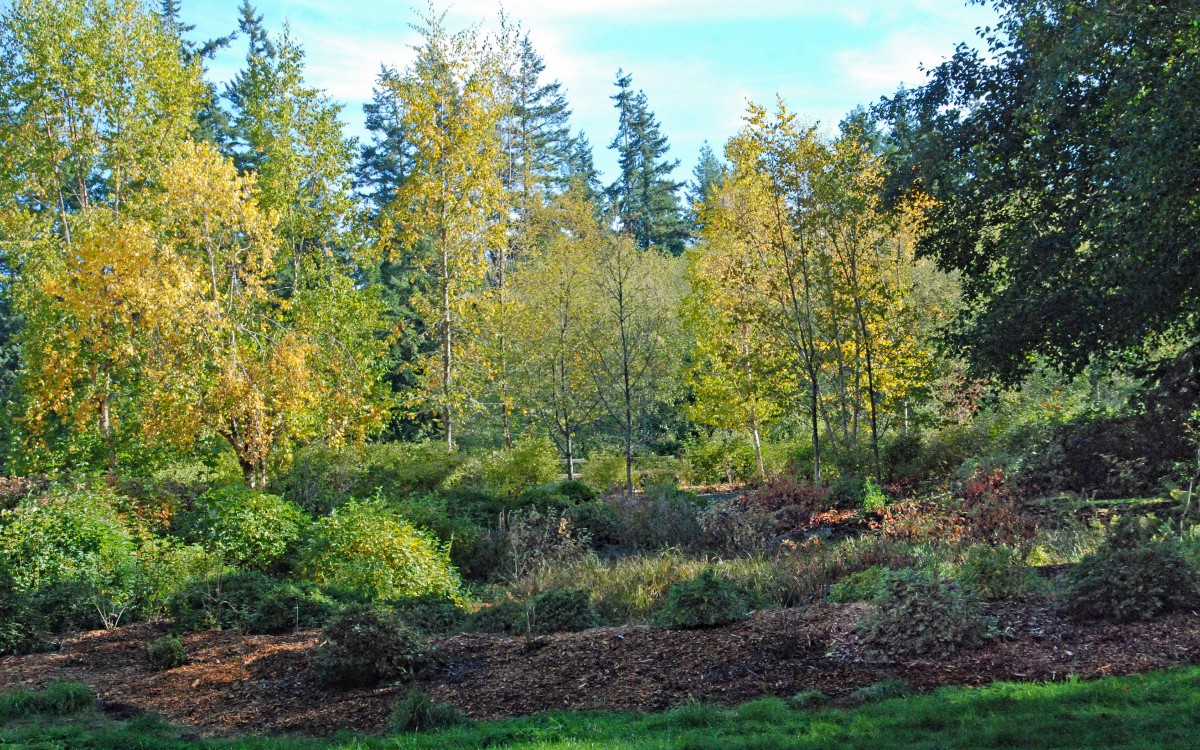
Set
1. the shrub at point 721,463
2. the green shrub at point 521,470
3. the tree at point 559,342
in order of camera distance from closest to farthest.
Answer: the green shrub at point 521,470 → the tree at point 559,342 → the shrub at point 721,463

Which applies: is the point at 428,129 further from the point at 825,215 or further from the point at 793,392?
the point at 793,392

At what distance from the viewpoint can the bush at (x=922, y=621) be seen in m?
5.55

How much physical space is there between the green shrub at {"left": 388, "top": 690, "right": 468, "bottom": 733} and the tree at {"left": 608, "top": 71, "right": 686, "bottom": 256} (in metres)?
45.9

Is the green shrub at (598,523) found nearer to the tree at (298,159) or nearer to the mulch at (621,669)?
the mulch at (621,669)

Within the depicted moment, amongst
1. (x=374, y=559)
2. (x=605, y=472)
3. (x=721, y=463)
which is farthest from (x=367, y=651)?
(x=721, y=463)

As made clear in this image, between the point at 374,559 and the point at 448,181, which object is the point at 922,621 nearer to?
the point at 374,559

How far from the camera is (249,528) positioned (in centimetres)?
1014

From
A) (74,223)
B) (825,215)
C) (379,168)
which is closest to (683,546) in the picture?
(825,215)

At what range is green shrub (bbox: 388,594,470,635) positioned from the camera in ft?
24.1

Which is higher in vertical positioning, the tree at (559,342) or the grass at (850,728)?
the tree at (559,342)

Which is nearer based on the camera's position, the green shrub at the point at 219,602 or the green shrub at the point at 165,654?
the green shrub at the point at 165,654

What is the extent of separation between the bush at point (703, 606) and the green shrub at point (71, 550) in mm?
5038

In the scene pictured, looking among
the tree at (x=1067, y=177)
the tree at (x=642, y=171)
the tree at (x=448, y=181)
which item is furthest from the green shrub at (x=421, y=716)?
the tree at (x=642, y=171)

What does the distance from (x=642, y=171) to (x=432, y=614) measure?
1810 inches
